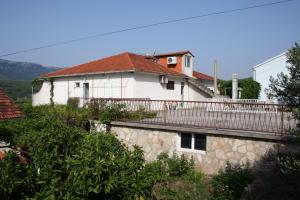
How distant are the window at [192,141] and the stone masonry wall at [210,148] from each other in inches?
6.2

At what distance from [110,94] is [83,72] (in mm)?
3352

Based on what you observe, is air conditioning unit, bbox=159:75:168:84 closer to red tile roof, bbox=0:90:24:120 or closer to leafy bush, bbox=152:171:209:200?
leafy bush, bbox=152:171:209:200

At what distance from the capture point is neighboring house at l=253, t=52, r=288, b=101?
23570 millimetres

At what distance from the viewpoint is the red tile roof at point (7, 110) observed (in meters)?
8.05

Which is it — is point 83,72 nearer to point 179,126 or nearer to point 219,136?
point 179,126

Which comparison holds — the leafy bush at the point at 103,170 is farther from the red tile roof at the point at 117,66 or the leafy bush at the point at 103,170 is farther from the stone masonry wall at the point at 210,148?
the red tile roof at the point at 117,66

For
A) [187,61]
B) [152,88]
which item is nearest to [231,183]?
[152,88]

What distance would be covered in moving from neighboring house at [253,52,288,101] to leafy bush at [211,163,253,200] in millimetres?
16169

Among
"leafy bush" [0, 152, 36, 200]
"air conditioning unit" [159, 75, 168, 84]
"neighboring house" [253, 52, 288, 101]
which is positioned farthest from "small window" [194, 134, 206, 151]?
"neighboring house" [253, 52, 288, 101]

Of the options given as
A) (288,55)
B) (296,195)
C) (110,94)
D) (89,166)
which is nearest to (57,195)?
(89,166)

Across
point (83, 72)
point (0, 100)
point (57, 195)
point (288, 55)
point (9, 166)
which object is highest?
point (83, 72)

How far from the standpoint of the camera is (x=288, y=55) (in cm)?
481

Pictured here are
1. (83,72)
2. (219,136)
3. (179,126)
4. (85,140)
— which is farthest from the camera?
(83,72)

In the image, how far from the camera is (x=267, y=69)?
2470 cm
